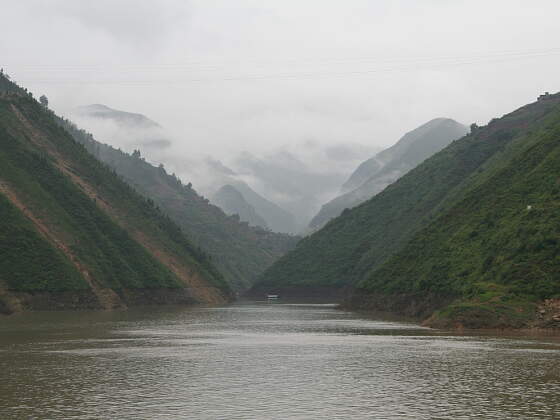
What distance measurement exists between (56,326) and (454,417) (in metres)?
78.5

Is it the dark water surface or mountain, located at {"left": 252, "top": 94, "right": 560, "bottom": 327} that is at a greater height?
mountain, located at {"left": 252, "top": 94, "right": 560, "bottom": 327}

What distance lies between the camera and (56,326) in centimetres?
9969

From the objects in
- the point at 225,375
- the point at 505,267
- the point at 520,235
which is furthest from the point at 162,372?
the point at 520,235

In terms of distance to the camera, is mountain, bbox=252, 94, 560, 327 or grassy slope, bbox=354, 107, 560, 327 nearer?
mountain, bbox=252, 94, 560, 327

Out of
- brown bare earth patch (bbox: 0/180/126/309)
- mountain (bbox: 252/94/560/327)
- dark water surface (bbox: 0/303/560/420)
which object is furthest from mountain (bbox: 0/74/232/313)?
dark water surface (bbox: 0/303/560/420)

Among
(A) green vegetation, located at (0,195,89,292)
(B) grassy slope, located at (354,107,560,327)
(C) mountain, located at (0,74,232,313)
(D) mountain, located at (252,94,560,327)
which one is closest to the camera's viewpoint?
(D) mountain, located at (252,94,560,327)

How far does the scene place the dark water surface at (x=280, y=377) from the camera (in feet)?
115

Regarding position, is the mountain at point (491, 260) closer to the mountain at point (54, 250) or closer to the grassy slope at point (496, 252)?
the grassy slope at point (496, 252)

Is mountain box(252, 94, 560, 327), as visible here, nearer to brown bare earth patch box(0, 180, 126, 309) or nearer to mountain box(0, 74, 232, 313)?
brown bare earth patch box(0, 180, 126, 309)

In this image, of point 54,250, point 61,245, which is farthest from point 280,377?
point 61,245

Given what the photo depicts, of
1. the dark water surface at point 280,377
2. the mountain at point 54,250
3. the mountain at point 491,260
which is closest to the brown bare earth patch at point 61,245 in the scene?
the mountain at point 54,250

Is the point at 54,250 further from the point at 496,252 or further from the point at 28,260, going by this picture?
the point at 496,252

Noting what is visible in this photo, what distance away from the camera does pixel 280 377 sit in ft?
152

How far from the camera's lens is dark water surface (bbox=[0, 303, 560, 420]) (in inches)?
1375
